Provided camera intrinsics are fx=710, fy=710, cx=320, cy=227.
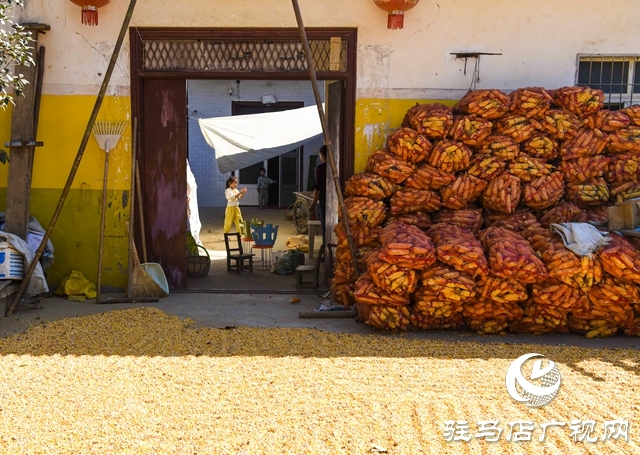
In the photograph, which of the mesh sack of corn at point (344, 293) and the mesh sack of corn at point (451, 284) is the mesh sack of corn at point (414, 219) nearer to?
the mesh sack of corn at point (344, 293)

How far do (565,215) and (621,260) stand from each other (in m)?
0.96

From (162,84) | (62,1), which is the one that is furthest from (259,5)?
(62,1)

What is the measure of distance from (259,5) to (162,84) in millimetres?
1408

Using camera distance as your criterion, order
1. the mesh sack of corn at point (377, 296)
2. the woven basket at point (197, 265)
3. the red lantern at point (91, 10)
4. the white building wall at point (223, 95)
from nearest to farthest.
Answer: the mesh sack of corn at point (377, 296), the red lantern at point (91, 10), the woven basket at point (197, 265), the white building wall at point (223, 95)

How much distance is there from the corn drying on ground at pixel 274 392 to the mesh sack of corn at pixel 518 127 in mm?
2269

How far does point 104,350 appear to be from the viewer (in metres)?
5.69

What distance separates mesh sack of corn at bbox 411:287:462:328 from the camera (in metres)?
6.19

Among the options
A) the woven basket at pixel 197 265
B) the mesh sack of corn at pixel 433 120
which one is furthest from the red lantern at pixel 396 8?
the woven basket at pixel 197 265

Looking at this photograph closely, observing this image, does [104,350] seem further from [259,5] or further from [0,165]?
[259,5]

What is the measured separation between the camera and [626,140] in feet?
23.4

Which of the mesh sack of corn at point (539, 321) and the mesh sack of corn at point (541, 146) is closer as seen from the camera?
the mesh sack of corn at point (539, 321)

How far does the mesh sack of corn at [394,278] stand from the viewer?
6.13 m

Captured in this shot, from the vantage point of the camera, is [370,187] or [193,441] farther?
[370,187]

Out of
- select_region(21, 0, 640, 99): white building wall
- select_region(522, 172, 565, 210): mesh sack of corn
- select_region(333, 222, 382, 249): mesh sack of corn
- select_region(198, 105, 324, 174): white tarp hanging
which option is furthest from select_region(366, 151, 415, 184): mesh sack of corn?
select_region(198, 105, 324, 174): white tarp hanging
